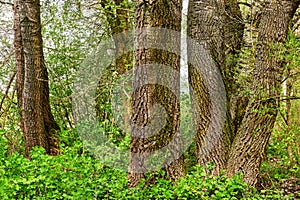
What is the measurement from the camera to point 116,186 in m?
4.43

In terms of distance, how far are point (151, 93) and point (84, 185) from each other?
1415 mm

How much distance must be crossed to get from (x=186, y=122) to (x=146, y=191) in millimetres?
3673

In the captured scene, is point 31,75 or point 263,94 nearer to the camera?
point 263,94

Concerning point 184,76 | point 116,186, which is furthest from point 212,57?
point 184,76

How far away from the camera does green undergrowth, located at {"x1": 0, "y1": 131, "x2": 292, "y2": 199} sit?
4234mm

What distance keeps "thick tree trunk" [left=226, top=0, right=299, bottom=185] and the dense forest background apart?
0.05 ft

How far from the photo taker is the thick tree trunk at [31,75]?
648 centimetres

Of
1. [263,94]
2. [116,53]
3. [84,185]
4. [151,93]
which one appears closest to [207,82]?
[263,94]

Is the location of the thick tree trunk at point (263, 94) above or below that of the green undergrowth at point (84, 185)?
above

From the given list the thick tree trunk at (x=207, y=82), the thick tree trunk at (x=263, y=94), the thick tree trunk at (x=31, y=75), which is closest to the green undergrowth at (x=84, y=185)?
the thick tree trunk at (x=263, y=94)

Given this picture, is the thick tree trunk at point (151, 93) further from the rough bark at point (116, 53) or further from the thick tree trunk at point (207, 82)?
the rough bark at point (116, 53)

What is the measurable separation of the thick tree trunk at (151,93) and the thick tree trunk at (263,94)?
2.85ft

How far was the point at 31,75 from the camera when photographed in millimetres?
6527

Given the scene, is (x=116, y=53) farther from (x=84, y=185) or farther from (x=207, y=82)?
(x=84, y=185)
